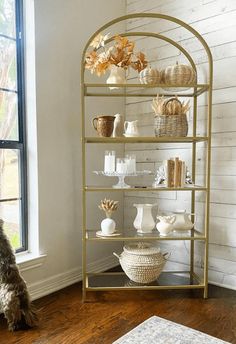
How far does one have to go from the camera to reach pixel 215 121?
240cm

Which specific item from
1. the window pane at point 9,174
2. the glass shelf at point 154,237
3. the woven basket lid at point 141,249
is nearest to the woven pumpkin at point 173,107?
the glass shelf at point 154,237

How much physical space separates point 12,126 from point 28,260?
954mm

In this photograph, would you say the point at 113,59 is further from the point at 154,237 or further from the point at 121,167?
the point at 154,237

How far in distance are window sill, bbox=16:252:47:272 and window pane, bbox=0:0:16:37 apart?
1.57m

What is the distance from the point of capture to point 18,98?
2.19 m

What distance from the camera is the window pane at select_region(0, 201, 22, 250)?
2.16m

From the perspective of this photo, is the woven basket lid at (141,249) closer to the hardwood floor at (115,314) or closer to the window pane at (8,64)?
the hardwood floor at (115,314)

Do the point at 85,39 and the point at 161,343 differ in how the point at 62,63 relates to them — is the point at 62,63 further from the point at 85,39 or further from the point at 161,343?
the point at 161,343

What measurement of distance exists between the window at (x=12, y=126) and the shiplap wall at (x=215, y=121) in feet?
3.75

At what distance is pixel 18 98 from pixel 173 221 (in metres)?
1.44

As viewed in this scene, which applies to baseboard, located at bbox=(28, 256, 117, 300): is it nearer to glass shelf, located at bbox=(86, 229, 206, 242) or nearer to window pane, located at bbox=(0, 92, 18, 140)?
glass shelf, located at bbox=(86, 229, 206, 242)

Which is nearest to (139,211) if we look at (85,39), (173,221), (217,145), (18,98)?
(173,221)

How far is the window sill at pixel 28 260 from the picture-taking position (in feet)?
6.88

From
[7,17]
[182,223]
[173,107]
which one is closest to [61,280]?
[182,223]
